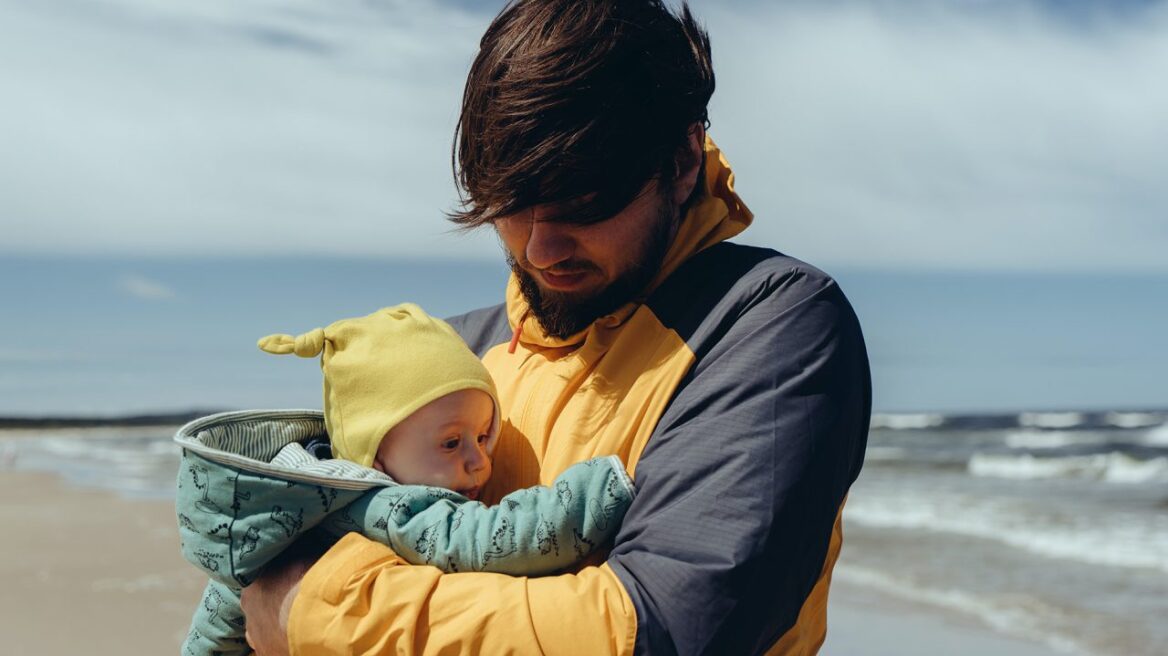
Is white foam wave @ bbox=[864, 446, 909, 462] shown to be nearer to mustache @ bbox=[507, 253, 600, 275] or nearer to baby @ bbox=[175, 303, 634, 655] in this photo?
baby @ bbox=[175, 303, 634, 655]

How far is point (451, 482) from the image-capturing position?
1993 millimetres

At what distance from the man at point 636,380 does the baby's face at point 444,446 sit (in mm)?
57

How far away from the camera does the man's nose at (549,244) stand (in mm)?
1859

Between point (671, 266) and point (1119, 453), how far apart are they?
75.7ft

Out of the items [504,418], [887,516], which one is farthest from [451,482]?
[887,516]

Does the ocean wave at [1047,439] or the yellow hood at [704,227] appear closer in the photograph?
the yellow hood at [704,227]

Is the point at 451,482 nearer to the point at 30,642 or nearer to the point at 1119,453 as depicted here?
the point at 30,642

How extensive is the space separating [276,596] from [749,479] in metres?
0.73

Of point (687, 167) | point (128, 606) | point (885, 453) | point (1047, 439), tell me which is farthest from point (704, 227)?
point (1047, 439)

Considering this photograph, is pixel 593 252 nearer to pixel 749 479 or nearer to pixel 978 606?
pixel 749 479

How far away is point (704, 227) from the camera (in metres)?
1.93

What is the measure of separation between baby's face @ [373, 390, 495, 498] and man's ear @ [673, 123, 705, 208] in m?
0.50

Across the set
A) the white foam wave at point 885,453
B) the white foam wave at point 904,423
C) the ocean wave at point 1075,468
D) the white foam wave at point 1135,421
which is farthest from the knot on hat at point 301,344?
the white foam wave at point 1135,421

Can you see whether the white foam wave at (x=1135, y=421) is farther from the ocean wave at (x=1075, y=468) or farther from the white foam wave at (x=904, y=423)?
the ocean wave at (x=1075, y=468)
